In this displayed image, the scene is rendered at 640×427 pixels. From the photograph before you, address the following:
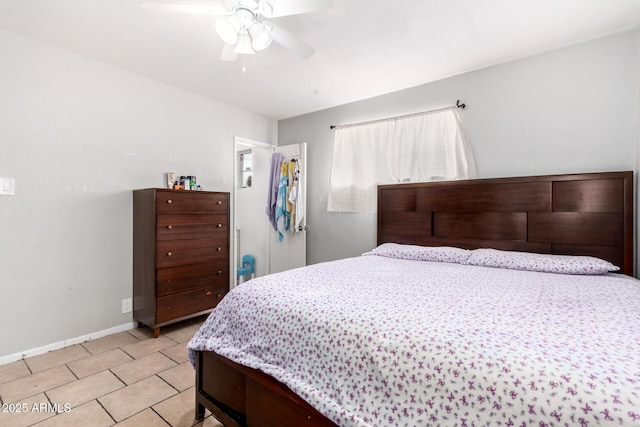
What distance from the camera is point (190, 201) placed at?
2.93m

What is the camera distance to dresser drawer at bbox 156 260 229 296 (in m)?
2.73

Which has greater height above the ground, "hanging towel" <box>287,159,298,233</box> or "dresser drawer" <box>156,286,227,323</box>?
"hanging towel" <box>287,159,298,233</box>

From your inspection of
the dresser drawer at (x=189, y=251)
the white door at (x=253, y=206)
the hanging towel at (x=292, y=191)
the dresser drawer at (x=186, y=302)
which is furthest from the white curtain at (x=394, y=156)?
the dresser drawer at (x=186, y=302)

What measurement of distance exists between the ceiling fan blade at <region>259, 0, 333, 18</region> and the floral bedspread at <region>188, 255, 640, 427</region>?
58.3 inches

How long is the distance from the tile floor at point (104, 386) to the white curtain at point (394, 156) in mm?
2311

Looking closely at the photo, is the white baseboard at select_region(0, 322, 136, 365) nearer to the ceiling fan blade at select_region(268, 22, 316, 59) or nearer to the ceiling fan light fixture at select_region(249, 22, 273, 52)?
the ceiling fan light fixture at select_region(249, 22, 273, 52)

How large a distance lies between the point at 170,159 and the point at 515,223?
3.33 m

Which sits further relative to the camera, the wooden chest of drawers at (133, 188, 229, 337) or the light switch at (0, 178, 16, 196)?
the wooden chest of drawers at (133, 188, 229, 337)

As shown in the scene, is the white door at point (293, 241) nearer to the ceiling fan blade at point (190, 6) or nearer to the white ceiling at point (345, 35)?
the white ceiling at point (345, 35)

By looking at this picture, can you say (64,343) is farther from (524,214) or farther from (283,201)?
(524,214)

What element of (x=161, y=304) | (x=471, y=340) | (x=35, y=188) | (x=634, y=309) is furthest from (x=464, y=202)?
(x=35, y=188)

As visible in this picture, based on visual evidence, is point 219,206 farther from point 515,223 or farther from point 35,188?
point 515,223

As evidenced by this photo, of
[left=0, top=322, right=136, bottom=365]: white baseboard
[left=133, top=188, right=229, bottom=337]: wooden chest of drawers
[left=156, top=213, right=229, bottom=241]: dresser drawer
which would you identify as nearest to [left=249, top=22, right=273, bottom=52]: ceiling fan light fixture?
[left=133, top=188, right=229, bottom=337]: wooden chest of drawers

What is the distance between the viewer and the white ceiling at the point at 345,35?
194 centimetres
